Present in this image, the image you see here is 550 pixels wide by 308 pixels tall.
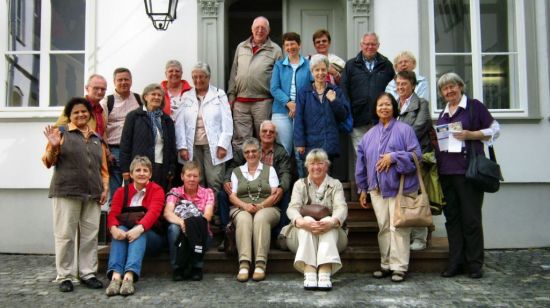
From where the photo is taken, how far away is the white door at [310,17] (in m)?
7.45

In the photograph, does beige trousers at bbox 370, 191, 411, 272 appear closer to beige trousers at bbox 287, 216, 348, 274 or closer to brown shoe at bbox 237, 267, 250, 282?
beige trousers at bbox 287, 216, 348, 274

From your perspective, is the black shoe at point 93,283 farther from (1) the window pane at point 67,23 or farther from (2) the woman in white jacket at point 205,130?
(1) the window pane at point 67,23

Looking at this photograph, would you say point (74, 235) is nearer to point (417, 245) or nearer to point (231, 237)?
point (231, 237)

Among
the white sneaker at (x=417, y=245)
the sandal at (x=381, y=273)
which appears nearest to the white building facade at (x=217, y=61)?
the white sneaker at (x=417, y=245)

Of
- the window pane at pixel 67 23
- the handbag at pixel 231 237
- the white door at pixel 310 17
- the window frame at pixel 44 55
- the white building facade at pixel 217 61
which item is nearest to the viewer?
the handbag at pixel 231 237

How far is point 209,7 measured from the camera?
22.7 ft

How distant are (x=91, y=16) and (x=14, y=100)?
4.95 ft

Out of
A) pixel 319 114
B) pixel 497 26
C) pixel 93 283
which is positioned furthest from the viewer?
pixel 497 26

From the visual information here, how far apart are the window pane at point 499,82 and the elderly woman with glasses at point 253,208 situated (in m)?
3.44

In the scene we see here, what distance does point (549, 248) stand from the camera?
22.2 feet

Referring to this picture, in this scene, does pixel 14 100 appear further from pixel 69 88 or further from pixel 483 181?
pixel 483 181

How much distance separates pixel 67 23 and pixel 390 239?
5.10 m

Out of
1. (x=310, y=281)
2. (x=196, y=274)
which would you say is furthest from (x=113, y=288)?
(x=310, y=281)

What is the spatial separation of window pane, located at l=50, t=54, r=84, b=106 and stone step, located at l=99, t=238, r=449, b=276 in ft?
→ 9.26
